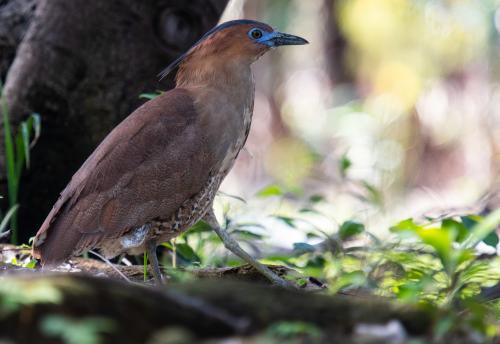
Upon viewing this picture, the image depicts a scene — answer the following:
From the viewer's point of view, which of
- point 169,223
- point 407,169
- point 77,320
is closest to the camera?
point 77,320

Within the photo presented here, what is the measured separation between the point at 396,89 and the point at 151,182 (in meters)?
17.2

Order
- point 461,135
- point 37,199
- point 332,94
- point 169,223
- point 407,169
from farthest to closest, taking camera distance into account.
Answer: point 332,94, point 461,135, point 407,169, point 37,199, point 169,223

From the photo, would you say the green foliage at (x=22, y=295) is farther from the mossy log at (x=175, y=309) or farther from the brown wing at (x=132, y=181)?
the brown wing at (x=132, y=181)

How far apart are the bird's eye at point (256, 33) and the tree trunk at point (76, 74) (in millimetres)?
876

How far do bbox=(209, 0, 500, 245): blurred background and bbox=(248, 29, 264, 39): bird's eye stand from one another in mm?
11660

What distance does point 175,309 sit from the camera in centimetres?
211

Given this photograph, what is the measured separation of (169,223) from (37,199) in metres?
1.46

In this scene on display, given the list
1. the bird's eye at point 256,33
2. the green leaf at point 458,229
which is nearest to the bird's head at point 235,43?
the bird's eye at point 256,33

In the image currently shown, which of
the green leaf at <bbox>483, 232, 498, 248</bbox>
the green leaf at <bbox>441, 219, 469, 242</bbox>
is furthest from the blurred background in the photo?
the green leaf at <bbox>441, 219, 469, 242</bbox>

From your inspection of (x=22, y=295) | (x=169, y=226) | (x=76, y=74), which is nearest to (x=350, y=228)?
(x=169, y=226)

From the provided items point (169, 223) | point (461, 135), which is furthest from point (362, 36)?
point (169, 223)

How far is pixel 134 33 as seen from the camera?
5.59 meters

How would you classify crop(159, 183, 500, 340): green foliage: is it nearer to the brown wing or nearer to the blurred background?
the brown wing

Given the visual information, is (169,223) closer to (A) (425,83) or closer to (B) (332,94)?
→ (A) (425,83)
